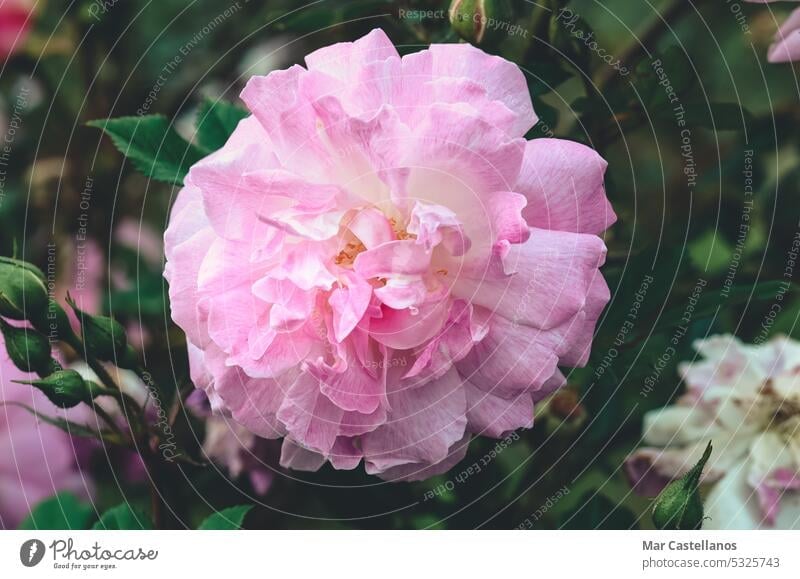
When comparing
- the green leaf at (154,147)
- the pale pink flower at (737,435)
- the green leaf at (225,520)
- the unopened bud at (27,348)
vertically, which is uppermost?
the green leaf at (154,147)

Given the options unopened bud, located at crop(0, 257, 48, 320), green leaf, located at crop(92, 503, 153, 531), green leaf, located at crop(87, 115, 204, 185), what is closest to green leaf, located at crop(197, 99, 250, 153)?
green leaf, located at crop(87, 115, 204, 185)

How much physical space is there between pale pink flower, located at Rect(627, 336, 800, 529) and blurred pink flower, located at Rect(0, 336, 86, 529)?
13.6 inches

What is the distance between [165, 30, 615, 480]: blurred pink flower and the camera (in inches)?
16.8

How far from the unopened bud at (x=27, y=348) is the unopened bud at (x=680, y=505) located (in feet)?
1.14

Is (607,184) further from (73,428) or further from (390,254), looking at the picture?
(73,428)

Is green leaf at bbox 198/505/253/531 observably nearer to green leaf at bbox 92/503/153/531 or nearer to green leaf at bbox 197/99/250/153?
green leaf at bbox 92/503/153/531

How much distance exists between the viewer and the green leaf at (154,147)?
0.53m

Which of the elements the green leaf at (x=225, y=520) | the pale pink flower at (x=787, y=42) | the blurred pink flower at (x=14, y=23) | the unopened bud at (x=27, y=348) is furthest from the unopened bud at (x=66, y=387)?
the pale pink flower at (x=787, y=42)

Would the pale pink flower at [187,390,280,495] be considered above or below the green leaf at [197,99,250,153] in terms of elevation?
below

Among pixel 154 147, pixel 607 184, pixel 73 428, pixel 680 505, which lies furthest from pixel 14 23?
pixel 680 505

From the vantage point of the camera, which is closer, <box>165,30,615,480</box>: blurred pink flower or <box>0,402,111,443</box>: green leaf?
<box>165,30,615,480</box>: blurred pink flower

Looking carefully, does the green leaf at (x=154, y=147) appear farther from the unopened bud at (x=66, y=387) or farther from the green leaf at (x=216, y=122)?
the unopened bud at (x=66, y=387)
